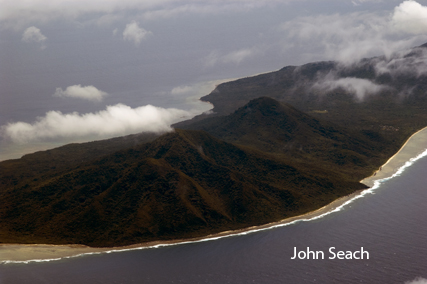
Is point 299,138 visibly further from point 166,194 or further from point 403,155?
point 166,194

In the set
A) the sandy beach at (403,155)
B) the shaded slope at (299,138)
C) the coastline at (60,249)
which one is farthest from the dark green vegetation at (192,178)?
the sandy beach at (403,155)

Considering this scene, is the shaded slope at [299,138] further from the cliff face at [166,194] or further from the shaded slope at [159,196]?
the shaded slope at [159,196]

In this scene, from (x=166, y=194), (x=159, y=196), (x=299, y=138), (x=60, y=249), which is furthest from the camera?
(x=299, y=138)

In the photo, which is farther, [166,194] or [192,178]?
[192,178]

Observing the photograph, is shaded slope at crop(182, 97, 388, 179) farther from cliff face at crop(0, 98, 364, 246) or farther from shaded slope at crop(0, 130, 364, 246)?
shaded slope at crop(0, 130, 364, 246)

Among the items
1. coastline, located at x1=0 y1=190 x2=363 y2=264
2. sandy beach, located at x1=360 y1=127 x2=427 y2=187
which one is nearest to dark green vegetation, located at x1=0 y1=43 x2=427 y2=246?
coastline, located at x1=0 y1=190 x2=363 y2=264

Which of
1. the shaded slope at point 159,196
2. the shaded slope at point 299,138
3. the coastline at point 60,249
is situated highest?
the shaded slope at point 299,138

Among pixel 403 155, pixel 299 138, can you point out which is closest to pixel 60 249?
pixel 299 138
